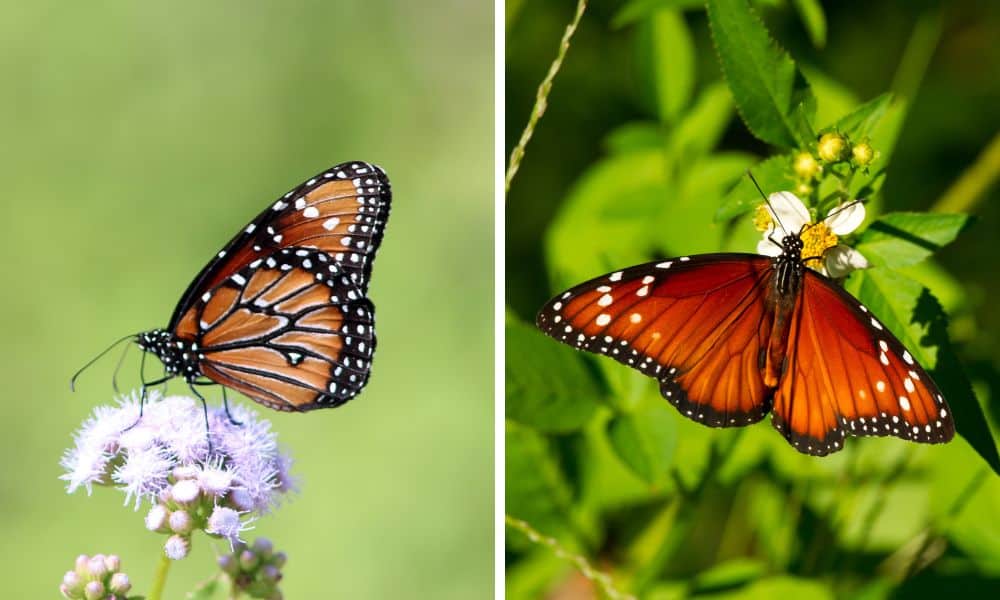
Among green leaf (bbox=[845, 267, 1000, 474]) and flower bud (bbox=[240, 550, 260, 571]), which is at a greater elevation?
green leaf (bbox=[845, 267, 1000, 474])

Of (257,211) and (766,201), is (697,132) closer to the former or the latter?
(766,201)

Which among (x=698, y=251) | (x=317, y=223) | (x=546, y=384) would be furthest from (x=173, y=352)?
(x=698, y=251)

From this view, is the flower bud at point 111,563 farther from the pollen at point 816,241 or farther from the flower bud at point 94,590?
the pollen at point 816,241

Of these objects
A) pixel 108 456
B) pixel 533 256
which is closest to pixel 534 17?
pixel 533 256

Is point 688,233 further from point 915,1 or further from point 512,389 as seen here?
point 915,1

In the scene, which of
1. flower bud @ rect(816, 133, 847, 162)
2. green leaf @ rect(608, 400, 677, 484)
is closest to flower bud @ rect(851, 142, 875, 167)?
flower bud @ rect(816, 133, 847, 162)

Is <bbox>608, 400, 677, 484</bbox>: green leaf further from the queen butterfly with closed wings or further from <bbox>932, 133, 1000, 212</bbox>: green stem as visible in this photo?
<bbox>932, 133, 1000, 212</bbox>: green stem
